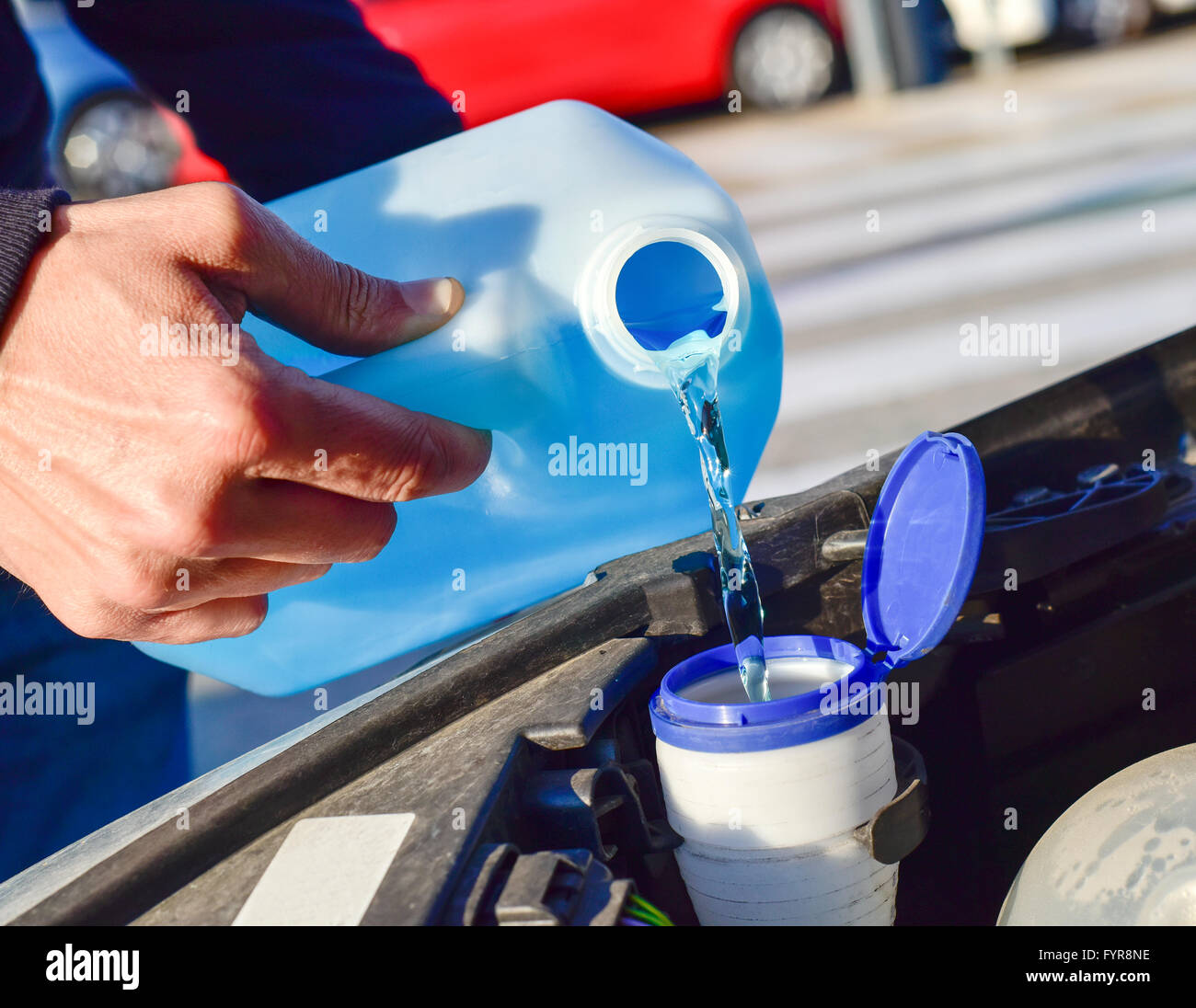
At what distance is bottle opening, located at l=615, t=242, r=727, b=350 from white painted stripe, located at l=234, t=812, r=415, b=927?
2.18 ft

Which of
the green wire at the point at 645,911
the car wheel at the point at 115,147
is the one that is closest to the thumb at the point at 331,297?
the green wire at the point at 645,911

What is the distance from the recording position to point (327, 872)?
853 mm

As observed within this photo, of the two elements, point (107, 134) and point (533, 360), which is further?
point (107, 134)

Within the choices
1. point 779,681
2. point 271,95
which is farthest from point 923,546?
point 271,95

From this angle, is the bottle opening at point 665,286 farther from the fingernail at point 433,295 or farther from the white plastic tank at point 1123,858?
the white plastic tank at point 1123,858

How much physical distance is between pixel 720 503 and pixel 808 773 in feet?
1.15

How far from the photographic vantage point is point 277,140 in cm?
185

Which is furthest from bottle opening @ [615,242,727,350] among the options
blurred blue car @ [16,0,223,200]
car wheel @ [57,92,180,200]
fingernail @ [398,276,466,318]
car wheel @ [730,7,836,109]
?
car wheel @ [730,7,836,109]

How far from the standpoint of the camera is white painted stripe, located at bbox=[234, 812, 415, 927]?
31.6 inches

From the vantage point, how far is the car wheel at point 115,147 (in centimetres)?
529

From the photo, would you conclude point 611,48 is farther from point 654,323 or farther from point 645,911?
point 645,911

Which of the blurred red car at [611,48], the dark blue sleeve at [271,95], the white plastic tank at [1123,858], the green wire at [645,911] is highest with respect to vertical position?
the blurred red car at [611,48]
